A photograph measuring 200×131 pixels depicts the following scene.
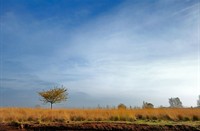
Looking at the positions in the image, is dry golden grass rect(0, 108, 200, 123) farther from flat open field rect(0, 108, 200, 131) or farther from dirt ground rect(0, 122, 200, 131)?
dirt ground rect(0, 122, 200, 131)

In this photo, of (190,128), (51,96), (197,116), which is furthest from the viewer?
(51,96)

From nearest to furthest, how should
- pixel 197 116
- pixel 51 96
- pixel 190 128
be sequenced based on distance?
pixel 190 128
pixel 197 116
pixel 51 96

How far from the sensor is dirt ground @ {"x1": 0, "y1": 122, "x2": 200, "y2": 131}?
17.0 m

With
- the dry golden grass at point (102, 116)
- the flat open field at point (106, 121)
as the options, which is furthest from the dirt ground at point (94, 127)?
the dry golden grass at point (102, 116)

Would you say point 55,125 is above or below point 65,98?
below

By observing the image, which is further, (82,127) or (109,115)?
(109,115)

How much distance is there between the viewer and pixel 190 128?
1691 cm

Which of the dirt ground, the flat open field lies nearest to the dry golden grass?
the flat open field

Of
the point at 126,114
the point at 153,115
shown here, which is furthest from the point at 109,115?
the point at 153,115

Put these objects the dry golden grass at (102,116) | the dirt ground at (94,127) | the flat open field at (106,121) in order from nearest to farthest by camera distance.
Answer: the dirt ground at (94,127)
the flat open field at (106,121)
the dry golden grass at (102,116)

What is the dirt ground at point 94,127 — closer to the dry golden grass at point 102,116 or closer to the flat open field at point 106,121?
the flat open field at point 106,121

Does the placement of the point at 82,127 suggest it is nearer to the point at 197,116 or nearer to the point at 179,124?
the point at 179,124

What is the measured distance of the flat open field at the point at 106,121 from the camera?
57.2ft

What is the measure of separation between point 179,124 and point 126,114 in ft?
13.8
